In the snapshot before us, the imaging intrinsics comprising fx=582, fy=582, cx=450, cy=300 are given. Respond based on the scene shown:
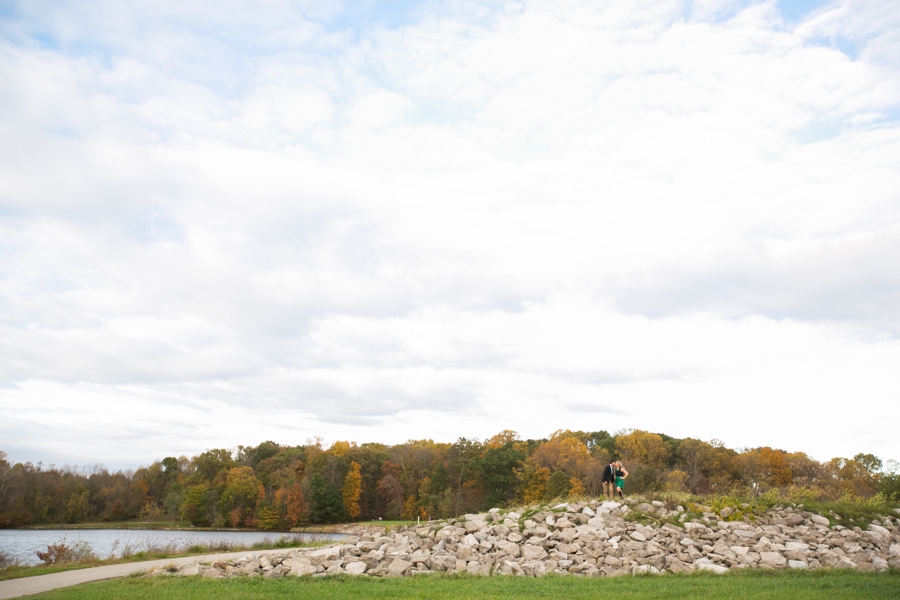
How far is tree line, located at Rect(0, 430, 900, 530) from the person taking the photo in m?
59.3

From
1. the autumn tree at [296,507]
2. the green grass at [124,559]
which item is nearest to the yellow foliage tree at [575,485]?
the autumn tree at [296,507]

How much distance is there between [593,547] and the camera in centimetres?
1625

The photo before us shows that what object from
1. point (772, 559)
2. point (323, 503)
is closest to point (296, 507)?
point (323, 503)

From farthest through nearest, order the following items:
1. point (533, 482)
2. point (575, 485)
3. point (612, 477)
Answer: point (533, 482)
point (575, 485)
point (612, 477)

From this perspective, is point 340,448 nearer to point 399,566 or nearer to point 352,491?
point 352,491

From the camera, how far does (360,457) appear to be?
82.4m

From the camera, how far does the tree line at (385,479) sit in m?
59.3

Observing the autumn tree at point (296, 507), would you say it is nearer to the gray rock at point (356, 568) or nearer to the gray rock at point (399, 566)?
the gray rock at point (356, 568)

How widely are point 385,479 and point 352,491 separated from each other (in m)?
4.48

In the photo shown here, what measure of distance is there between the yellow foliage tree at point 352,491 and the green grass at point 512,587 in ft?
211

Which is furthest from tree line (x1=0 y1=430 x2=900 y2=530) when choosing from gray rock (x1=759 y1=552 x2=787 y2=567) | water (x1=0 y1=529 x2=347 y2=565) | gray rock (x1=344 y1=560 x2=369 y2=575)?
gray rock (x1=344 y1=560 x2=369 y2=575)

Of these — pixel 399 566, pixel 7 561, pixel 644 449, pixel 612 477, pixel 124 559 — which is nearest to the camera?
pixel 399 566

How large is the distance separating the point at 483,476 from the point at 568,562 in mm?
52439

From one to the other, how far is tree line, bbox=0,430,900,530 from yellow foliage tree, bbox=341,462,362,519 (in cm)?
14
